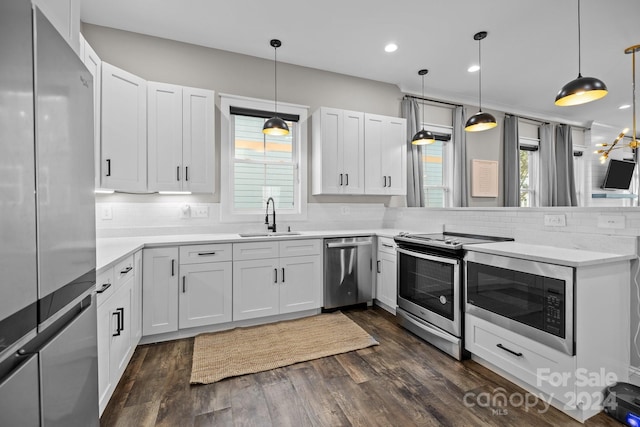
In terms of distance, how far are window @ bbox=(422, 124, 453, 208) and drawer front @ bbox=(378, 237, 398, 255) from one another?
1.79 metres

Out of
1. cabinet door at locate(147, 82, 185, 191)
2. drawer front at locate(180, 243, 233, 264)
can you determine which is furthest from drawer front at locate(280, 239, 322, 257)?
cabinet door at locate(147, 82, 185, 191)

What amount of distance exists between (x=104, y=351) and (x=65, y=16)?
162 centimetres

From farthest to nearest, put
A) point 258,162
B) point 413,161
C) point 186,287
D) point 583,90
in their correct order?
1. point 413,161
2. point 258,162
3. point 186,287
4. point 583,90

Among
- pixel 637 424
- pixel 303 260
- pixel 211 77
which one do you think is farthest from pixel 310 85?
pixel 637 424

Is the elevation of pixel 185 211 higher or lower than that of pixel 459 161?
lower

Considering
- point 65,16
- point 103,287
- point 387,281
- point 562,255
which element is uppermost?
point 65,16

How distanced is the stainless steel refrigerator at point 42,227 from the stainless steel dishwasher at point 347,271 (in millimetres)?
2374

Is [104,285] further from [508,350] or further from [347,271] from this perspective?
[508,350]

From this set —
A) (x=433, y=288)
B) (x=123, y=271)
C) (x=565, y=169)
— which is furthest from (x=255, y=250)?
→ (x=565, y=169)

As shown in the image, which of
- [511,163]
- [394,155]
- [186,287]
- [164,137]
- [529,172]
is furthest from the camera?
[529,172]

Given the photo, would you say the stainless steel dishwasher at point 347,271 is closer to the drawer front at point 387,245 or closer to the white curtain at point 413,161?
the drawer front at point 387,245

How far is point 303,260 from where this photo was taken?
3.18 meters

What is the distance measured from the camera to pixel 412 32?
323 centimetres

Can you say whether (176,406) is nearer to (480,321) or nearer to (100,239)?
(100,239)
